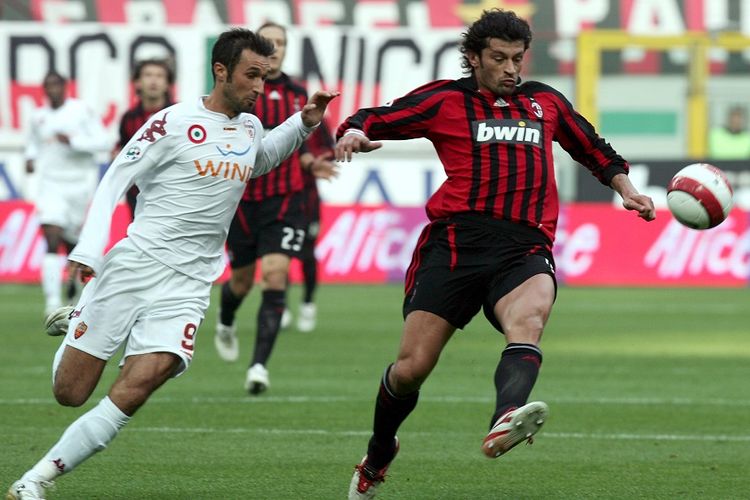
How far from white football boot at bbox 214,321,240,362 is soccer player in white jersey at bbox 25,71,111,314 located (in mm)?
4560

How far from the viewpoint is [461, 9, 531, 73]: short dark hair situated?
23.1ft

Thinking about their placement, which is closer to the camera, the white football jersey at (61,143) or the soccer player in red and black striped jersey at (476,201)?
the soccer player in red and black striped jersey at (476,201)

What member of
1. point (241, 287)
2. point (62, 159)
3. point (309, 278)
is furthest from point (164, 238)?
point (62, 159)

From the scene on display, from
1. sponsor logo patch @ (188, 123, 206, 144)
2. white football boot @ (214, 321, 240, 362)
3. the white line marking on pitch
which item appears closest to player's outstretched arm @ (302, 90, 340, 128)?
sponsor logo patch @ (188, 123, 206, 144)

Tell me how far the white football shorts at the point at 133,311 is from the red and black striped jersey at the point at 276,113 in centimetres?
465

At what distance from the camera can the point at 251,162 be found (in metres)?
7.14

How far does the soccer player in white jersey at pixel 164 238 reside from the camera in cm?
677

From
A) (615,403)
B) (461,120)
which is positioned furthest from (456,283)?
(615,403)

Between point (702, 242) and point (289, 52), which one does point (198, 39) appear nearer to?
point (289, 52)

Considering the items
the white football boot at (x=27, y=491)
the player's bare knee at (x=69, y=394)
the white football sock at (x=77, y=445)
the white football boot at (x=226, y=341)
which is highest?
the player's bare knee at (x=69, y=394)

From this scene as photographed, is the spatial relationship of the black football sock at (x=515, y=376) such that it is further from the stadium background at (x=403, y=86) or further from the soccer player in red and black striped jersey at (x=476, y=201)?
the stadium background at (x=403, y=86)

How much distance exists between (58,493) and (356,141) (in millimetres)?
2084

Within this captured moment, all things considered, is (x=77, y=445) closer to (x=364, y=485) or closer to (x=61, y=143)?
→ (x=364, y=485)

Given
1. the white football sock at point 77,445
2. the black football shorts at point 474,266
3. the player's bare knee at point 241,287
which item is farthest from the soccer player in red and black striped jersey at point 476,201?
the player's bare knee at point 241,287
